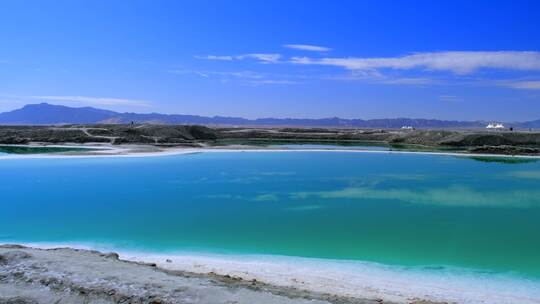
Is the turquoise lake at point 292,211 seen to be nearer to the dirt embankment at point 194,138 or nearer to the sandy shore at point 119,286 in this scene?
the sandy shore at point 119,286

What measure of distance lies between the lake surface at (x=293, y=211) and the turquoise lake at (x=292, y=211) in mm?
43

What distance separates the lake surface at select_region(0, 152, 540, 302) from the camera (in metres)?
12.9

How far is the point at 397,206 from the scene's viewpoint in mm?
18984

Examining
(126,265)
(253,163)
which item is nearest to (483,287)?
(126,265)

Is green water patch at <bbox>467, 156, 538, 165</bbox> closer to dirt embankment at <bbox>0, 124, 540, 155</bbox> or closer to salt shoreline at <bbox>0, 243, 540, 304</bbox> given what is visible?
dirt embankment at <bbox>0, 124, 540, 155</bbox>

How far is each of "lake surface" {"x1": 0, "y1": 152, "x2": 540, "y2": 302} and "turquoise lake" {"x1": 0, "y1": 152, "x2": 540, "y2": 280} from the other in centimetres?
4

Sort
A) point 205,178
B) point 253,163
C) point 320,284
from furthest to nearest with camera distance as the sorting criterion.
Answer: point 253,163 < point 205,178 < point 320,284

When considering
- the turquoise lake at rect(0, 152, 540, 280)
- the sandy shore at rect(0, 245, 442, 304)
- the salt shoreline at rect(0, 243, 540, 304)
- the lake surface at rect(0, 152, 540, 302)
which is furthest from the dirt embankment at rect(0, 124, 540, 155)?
the sandy shore at rect(0, 245, 442, 304)

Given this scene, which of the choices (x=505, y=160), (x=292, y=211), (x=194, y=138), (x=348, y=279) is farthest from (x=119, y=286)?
(x=194, y=138)

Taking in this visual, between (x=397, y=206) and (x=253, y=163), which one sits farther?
(x=253, y=163)

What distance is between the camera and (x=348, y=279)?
10.1m

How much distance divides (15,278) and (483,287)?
8.99 metres

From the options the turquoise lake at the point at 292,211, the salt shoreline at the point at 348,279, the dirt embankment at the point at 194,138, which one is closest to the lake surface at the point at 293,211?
the turquoise lake at the point at 292,211

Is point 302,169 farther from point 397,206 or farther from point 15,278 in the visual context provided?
point 15,278
